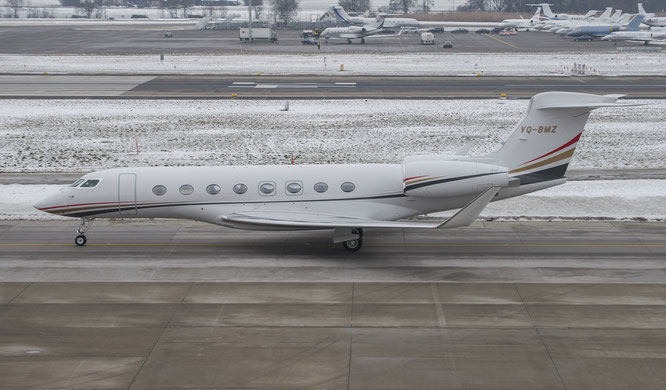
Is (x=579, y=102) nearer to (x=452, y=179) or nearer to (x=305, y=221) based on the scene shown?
(x=452, y=179)

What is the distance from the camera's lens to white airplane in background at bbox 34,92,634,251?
22969mm

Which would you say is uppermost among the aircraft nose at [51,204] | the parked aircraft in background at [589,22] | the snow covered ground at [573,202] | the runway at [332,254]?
the parked aircraft in background at [589,22]

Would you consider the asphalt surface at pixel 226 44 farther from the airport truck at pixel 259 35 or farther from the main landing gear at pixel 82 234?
the main landing gear at pixel 82 234

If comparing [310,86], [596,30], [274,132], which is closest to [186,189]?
[274,132]

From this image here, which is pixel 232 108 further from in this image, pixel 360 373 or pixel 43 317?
pixel 360 373

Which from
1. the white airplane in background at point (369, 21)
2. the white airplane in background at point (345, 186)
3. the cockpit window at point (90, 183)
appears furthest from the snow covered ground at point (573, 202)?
the white airplane in background at point (369, 21)

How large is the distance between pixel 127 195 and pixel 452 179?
10.4 metres

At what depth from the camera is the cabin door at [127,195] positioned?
2359 centimetres

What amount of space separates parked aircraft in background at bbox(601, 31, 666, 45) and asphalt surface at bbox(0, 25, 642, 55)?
1285mm

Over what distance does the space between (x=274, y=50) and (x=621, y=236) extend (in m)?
72.9

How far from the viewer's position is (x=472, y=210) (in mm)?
20656

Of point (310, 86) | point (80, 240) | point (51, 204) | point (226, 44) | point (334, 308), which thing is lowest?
point (334, 308)

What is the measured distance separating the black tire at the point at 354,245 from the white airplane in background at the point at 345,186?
4 centimetres

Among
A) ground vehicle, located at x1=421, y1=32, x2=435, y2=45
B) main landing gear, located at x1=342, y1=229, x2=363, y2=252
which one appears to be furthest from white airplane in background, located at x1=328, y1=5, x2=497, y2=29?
main landing gear, located at x1=342, y1=229, x2=363, y2=252
